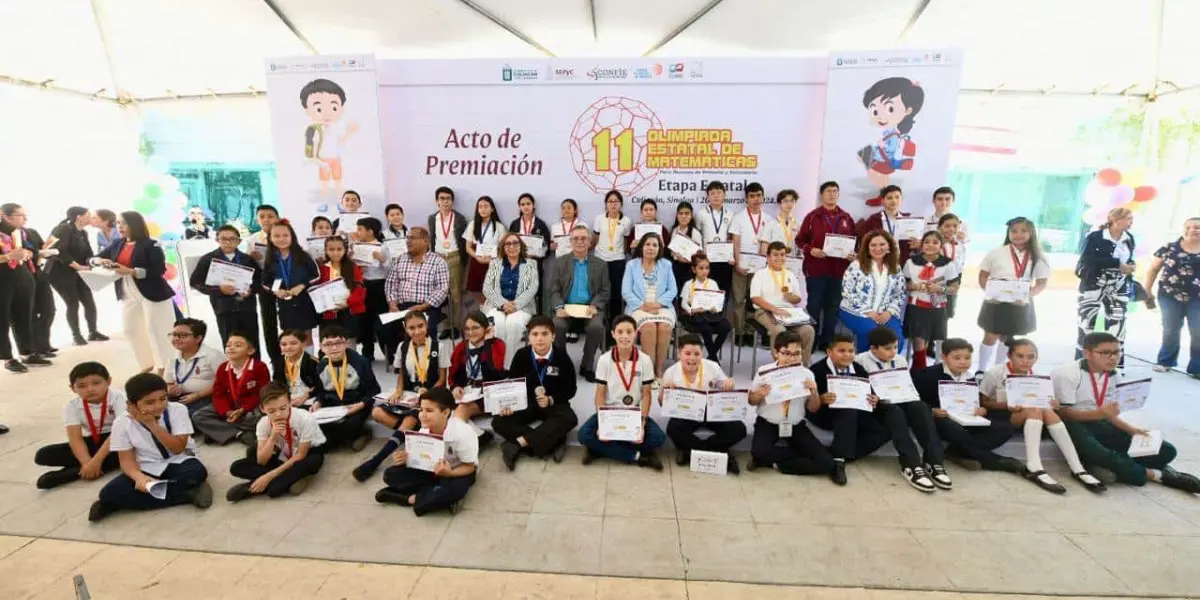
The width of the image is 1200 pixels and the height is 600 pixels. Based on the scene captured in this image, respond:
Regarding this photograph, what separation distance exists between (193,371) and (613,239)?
3651 millimetres

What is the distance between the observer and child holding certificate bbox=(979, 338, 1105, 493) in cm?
319

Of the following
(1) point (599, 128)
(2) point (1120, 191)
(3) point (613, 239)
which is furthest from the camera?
(2) point (1120, 191)

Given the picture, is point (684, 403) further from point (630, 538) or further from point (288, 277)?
point (288, 277)

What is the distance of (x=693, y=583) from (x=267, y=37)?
9.28 meters

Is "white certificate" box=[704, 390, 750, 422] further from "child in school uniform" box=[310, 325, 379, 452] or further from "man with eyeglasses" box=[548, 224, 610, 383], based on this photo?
"child in school uniform" box=[310, 325, 379, 452]

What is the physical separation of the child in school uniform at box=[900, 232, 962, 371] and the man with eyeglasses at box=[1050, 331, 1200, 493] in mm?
1001

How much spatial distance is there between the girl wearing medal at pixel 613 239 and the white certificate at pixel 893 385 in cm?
255

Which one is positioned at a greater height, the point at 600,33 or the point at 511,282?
the point at 600,33

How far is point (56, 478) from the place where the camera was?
313 cm

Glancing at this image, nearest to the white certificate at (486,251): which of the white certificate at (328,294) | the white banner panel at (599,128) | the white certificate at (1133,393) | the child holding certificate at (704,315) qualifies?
the white banner panel at (599,128)

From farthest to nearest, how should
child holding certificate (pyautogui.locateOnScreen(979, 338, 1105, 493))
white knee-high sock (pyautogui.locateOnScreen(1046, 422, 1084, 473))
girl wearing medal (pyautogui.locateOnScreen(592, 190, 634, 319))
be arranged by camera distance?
girl wearing medal (pyautogui.locateOnScreen(592, 190, 634, 319)) < white knee-high sock (pyautogui.locateOnScreen(1046, 422, 1084, 473)) < child holding certificate (pyautogui.locateOnScreen(979, 338, 1105, 493))

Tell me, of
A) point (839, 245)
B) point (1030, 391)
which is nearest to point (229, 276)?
point (839, 245)

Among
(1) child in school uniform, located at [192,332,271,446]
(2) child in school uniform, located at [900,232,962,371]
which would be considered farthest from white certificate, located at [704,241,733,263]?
(1) child in school uniform, located at [192,332,271,446]

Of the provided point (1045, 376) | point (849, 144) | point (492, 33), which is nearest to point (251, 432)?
point (1045, 376)
